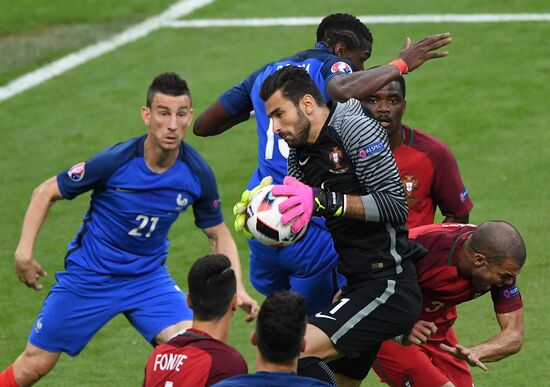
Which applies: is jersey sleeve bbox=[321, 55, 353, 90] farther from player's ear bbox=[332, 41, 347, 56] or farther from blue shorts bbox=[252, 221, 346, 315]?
blue shorts bbox=[252, 221, 346, 315]

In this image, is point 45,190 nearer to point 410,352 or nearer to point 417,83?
point 410,352

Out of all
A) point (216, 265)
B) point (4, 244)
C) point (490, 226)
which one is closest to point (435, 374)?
point (490, 226)

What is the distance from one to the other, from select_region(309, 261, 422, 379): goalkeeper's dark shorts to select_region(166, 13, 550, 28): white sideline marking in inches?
505

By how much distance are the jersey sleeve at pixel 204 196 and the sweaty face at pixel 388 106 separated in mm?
1286

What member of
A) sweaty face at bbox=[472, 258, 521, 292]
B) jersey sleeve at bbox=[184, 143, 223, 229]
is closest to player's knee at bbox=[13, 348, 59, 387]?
jersey sleeve at bbox=[184, 143, 223, 229]

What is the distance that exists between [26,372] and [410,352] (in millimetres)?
2764

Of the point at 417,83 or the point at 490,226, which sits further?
the point at 417,83

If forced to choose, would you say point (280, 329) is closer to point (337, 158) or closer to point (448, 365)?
point (337, 158)

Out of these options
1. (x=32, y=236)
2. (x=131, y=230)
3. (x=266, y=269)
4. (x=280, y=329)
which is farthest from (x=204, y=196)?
(x=280, y=329)

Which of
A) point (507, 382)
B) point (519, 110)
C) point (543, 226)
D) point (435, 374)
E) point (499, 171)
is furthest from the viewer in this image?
point (519, 110)

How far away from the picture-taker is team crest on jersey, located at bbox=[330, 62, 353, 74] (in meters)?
9.34

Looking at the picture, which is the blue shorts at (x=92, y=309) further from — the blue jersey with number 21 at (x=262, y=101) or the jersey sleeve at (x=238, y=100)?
the jersey sleeve at (x=238, y=100)

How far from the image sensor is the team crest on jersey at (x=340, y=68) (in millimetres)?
9344

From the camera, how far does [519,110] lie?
17547 mm
